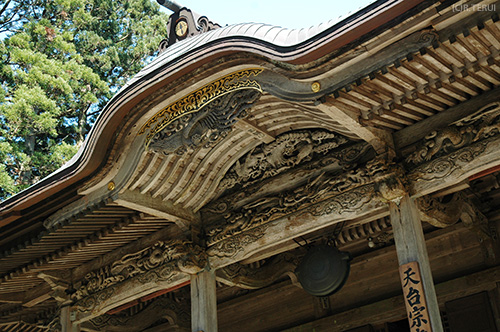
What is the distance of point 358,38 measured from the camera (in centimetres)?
550

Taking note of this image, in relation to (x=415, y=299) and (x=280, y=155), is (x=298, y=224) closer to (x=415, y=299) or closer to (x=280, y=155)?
(x=280, y=155)

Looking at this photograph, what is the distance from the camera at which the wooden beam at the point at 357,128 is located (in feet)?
19.9

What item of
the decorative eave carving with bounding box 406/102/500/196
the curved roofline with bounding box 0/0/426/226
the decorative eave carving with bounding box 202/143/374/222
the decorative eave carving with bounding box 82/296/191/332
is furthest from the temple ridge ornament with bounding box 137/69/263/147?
the decorative eave carving with bounding box 82/296/191/332

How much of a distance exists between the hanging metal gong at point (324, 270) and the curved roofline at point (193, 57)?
9.26 ft

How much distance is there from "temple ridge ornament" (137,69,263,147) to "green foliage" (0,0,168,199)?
10.4m

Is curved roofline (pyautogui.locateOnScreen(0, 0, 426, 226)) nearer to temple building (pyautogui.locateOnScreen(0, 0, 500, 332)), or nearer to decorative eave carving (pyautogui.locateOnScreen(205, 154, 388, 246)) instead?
temple building (pyautogui.locateOnScreen(0, 0, 500, 332))

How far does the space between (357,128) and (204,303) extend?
2.91 meters

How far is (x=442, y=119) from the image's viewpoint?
22.0 ft

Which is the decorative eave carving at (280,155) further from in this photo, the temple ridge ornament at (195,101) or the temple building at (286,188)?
the temple ridge ornament at (195,101)

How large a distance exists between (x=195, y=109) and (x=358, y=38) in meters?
1.99

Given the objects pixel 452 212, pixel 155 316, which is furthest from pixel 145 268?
pixel 452 212

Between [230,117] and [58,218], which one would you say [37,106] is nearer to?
[58,218]

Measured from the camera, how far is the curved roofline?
534 centimetres

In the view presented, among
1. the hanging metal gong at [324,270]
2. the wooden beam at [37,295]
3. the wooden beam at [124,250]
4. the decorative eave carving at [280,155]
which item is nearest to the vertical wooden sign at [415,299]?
the hanging metal gong at [324,270]
